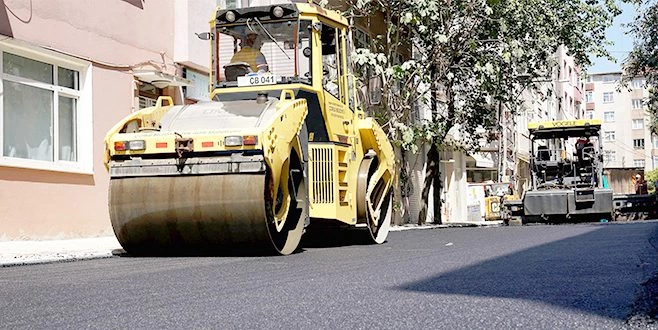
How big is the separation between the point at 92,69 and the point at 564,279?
10.3 metres

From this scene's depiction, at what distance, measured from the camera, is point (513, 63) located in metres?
23.2

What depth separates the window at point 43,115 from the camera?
12.7m

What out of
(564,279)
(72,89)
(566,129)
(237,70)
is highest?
(72,89)

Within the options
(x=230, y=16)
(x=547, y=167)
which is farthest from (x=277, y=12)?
(x=547, y=167)

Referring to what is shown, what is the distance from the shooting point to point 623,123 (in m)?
102

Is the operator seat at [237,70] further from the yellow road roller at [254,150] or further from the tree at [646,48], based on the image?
the tree at [646,48]

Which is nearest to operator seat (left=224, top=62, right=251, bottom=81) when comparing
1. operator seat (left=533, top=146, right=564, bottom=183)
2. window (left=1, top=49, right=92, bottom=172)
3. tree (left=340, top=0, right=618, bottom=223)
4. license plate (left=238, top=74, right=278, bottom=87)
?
license plate (left=238, top=74, right=278, bottom=87)

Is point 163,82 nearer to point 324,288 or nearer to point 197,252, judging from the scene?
point 197,252

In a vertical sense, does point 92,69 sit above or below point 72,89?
above

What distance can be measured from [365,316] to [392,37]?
1958 centimetres

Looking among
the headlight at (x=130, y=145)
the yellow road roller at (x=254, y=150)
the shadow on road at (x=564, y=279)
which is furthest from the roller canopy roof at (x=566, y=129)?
the headlight at (x=130, y=145)

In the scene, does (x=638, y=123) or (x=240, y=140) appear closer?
(x=240, y=140)

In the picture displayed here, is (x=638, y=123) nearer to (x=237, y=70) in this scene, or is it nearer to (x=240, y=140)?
(x=237, y=70)

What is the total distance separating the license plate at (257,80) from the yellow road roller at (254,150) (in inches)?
0.6
